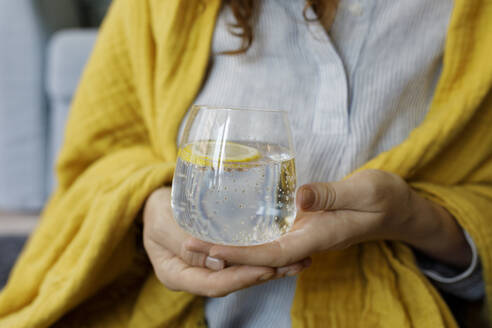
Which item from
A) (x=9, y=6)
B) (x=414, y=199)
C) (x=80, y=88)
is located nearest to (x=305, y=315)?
(x=414, y=199)

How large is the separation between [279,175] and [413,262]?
0.90 feet

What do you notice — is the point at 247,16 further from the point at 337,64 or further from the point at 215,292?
the point at 215,292

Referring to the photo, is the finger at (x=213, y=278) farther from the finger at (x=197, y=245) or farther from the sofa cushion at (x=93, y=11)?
the sofa cushion at (x=93, y=11)

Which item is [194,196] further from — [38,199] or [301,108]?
[38,199]

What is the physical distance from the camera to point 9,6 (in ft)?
4.73

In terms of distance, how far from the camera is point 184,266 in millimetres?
415

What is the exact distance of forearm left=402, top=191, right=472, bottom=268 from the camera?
46 centimetres

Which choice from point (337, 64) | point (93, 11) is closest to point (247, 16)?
point (337, 64)

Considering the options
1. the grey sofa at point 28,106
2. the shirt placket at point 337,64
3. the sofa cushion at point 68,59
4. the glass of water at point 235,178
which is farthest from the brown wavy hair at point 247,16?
the grey sofa at point 28,106

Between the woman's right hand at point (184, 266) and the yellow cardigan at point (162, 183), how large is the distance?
5cm

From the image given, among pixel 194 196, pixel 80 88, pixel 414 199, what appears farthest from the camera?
pixel 80 88

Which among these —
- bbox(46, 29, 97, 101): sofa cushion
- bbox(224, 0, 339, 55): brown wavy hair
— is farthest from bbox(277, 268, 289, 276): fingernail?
bbox(46, 29, 97, 101): sofa cushion

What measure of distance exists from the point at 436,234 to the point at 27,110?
1470mm

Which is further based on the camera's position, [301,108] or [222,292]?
[301,108]
